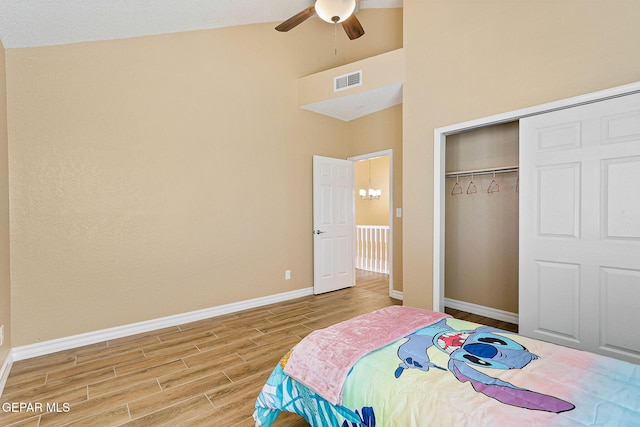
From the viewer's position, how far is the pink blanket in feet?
4.94

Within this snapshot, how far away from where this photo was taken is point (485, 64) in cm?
310

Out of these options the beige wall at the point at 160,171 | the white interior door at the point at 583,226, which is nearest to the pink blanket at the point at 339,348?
the white interior door at the point at 583,226

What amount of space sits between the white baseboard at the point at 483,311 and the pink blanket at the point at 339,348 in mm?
2094

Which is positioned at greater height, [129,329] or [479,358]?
[479,358]

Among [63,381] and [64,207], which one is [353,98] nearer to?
[64,207]

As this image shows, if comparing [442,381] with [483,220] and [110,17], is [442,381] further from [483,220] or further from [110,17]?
[110,17]

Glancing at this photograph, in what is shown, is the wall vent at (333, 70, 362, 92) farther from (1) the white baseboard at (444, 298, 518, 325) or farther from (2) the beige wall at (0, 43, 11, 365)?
(2) the beige wall at (0, 43, 11, 365)

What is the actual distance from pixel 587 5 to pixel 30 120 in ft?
15.9

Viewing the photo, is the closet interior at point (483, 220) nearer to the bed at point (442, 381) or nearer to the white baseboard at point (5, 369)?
the bed at point (442, 381)

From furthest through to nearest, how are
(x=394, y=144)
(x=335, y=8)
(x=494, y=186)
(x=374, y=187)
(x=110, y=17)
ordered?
(x=374, y=187), (x=394, y=144), (x=494, y=186), (x=335, y=8), (x=110, y=17)

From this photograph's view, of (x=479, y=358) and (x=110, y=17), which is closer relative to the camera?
(x=479, y=358)

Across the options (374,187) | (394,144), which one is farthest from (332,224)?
(374,187)

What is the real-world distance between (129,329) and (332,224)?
9.74ft

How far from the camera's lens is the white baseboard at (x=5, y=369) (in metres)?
2.36
